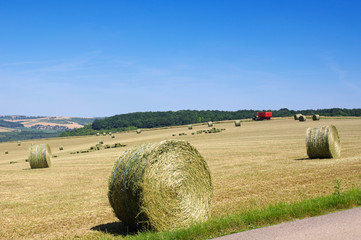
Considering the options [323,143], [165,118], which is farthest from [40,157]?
[165,118]

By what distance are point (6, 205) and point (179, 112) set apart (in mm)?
130712

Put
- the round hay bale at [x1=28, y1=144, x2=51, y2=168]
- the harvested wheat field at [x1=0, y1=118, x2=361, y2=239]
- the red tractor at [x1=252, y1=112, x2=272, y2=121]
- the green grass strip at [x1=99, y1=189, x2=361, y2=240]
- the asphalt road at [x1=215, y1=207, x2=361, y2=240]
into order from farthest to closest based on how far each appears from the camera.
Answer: the red tractor at [x1=252, y1=112, x2=272, y2=121], the round hay bale at [x1=28, y1=144, x2=51, y2=168], the harvested wheat field at [x1=0, y1=118, x2=361, y2=239], the green grass strip at [x1=99, y1=189, x2=361, y2=240], the asphalt road at [x1=215, y1=207, x2=361, y2=240]

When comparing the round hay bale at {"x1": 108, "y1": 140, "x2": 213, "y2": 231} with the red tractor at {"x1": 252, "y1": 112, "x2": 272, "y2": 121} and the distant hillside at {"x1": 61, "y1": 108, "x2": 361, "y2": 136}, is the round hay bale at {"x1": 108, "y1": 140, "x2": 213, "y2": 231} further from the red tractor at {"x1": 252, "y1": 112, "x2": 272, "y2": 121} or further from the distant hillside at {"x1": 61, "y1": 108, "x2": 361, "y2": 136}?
the distant hillside at {"x1": 61, "y1": 108, "x2": 361, "y2": 136}

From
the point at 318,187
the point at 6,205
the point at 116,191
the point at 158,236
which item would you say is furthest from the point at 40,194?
the point at 318,187

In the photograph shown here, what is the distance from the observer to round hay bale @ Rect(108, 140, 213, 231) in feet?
28.4

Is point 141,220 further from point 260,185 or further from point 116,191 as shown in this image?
point 260,185

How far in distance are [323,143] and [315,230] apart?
13.4 metres

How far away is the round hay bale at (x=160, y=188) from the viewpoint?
8.65 metres

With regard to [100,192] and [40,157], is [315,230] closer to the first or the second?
[100,192]

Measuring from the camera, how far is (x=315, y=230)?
7.61 metres

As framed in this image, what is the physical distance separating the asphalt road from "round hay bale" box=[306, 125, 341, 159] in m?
12.1

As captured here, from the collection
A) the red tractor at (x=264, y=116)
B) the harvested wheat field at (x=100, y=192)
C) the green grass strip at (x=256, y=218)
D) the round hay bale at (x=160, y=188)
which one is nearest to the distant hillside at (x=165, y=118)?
the red tractor at (x=264, y=116)

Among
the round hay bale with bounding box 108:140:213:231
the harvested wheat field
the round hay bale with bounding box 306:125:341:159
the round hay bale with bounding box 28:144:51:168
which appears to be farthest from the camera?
the round hay bale with bounding box 28:144:51:168

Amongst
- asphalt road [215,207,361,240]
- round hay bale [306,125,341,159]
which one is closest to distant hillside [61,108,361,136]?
round hay bale [306,125,341,159]
